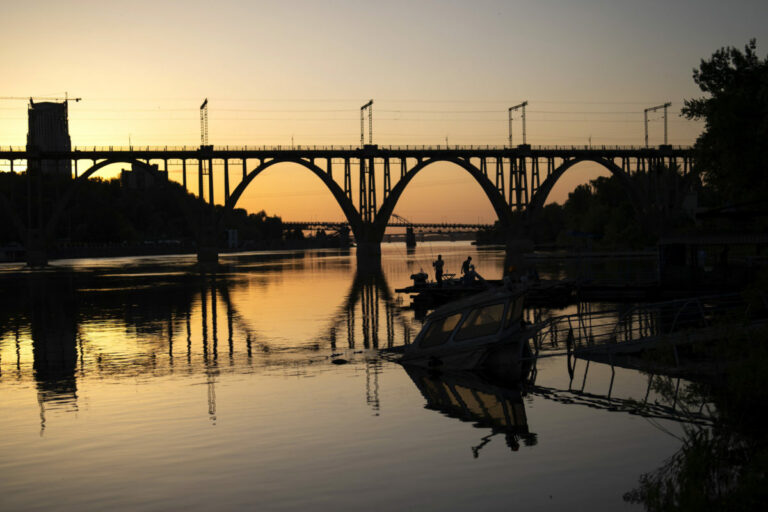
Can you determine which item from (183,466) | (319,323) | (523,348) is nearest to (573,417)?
(523,348)

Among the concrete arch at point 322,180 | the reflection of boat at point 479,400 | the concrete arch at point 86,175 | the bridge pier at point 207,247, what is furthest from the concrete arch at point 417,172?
the reflection of boat at point 479,400

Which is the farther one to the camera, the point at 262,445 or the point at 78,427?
the point at 78,427

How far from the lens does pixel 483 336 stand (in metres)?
24.6

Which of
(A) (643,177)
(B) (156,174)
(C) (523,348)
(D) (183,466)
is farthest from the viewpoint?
(A) (643,177)

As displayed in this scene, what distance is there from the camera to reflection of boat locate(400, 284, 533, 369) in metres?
24.3

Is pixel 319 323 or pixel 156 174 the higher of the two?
pixel 156 174

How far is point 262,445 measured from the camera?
55.2 ft

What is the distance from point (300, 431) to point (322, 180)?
308 ft

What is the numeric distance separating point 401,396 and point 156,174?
305ft

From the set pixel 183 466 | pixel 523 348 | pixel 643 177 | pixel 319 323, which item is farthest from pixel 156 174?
pixel 183 466

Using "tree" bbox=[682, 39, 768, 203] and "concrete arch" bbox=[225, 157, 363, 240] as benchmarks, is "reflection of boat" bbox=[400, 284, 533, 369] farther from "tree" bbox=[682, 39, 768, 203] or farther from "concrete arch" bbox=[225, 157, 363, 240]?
"concrete arch" bbox=[225, 157, 363, 240]

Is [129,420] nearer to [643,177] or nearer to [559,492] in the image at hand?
[559,492]

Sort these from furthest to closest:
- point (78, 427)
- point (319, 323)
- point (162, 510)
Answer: point (319, 323), point (78, 427), point (162, 510)

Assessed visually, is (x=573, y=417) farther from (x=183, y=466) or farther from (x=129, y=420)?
(x=129, y=420)
